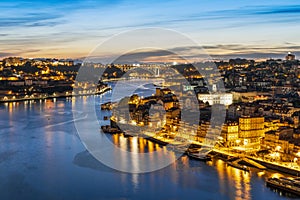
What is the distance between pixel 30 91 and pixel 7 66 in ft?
36.9

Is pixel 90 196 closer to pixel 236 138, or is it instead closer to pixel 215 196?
pixel 215 196

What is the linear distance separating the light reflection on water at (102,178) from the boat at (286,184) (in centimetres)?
9

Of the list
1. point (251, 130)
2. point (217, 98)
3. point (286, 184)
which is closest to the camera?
A: point (286, 184)

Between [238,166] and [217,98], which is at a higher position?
[217,98]

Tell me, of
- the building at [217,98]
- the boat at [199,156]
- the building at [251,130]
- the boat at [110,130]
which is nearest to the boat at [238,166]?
the boat at [199,156]

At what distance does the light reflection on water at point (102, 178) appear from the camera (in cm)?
427

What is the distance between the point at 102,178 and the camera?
15.5ft

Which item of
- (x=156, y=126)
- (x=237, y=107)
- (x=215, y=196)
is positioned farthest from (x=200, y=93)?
(x=215, y=196)

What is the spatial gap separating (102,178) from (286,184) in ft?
6.07

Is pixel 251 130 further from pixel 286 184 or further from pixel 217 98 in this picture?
pixel 217 98

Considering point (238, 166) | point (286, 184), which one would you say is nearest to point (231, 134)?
point (238, 166)

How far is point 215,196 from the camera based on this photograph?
4.20 metres

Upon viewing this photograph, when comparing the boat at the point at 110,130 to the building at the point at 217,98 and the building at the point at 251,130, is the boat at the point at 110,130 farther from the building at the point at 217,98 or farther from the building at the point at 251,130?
the building at the point at 217,98

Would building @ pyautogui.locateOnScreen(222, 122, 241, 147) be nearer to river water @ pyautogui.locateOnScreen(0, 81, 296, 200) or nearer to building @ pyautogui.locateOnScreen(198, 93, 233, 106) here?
river water @ pyautogui.locateOnScreen(0, 81, 296, 200)
